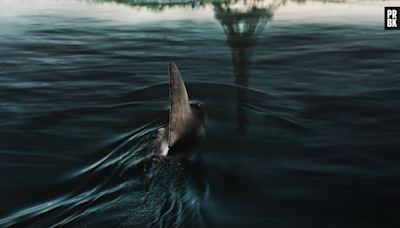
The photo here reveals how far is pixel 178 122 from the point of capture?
4.01m

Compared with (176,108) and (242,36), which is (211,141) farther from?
(242,36)

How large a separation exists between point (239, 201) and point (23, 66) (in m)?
9.26

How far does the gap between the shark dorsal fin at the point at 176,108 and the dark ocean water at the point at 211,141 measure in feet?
1.06

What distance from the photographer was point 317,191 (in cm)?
364

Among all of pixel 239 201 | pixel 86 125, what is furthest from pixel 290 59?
pixel 239 201

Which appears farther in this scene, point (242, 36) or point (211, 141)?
point (242, 36)

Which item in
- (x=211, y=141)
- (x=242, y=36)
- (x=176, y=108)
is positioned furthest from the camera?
(x=242, y=36)

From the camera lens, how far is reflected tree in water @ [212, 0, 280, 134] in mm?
7095

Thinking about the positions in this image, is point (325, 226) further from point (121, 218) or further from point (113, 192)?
point (113, 192)

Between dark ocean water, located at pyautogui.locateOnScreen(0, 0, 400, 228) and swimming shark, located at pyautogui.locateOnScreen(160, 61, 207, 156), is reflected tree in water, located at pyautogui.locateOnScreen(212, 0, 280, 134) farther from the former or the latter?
swimming shark, located at pyautogui.locateOnScreen(160, 61, 207, 156)

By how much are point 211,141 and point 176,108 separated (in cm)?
114

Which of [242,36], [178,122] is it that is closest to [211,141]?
[178,122]

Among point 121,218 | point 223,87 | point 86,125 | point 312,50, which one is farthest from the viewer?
point 312,50

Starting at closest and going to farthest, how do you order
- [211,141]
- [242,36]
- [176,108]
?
[176,108], [211,141], [242,36]
